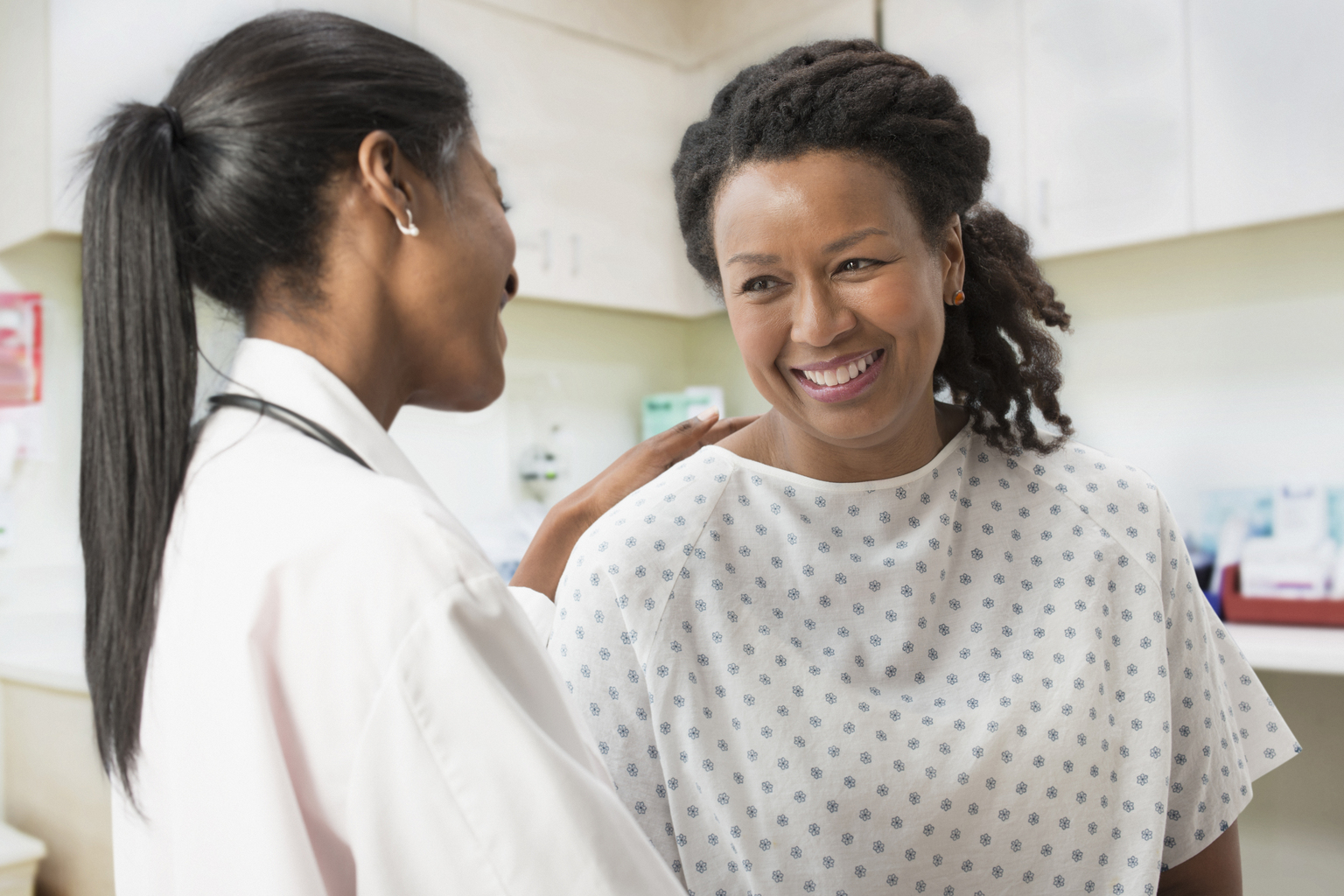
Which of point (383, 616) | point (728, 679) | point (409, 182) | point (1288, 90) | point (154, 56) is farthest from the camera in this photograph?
point (154, 56)

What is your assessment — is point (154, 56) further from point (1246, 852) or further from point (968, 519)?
point (1246, 852)

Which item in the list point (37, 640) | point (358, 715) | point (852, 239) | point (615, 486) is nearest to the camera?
point (358, 715)

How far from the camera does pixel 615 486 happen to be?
1.23 metres

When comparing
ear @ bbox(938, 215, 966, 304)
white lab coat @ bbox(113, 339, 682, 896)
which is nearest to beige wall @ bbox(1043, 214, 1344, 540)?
ear @ bbox(938, 215, 966, 304)

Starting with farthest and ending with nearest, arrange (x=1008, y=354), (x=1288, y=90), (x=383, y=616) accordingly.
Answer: (x=1288, y=90)
(x=1008, y=354)
(x=383, y=616)

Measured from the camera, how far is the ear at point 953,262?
3.47 feet

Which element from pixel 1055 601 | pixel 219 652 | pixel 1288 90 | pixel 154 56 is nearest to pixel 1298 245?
pixel 1288 90

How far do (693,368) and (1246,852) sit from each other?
7.48 feet

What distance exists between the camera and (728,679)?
99 cm

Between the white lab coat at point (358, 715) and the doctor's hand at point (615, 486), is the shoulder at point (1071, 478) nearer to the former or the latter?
the doctor's hand at point (615, 486)

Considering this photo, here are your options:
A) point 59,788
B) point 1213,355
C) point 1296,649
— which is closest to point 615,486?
point 1296,649

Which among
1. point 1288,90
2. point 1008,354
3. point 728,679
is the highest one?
point 1288,90

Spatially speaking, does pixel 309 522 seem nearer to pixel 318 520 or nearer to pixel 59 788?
pixel 318 520

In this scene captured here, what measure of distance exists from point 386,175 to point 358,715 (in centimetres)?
32
